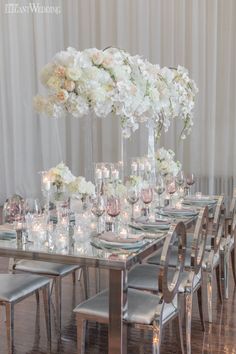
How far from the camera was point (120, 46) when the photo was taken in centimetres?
754

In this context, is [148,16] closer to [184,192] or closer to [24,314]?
[184,192]

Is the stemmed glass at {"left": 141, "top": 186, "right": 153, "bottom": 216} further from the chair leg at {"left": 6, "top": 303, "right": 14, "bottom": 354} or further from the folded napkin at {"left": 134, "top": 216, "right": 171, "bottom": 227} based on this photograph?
the chair leg at {"left": 6, "top": 303, "right": 14, "bottom": 354}

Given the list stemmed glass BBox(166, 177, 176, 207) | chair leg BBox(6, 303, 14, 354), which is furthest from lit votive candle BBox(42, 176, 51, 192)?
stemmed glass BBox(166, 177, 176, 207)

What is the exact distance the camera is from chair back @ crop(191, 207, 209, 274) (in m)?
2.95

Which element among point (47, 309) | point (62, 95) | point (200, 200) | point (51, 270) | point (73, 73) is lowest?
point (47, 309)

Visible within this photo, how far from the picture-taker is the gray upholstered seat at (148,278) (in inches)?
123

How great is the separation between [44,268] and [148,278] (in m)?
0.75

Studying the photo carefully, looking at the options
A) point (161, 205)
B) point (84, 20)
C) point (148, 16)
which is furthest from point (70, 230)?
point (84, 20)

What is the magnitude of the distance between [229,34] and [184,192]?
3203 mm

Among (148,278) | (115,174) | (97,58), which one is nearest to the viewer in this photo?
(97,58)

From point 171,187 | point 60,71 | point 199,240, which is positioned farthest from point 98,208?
point 171,187

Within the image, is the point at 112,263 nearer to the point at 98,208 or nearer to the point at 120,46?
the point at 98,208

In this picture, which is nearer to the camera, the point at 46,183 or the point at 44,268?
the point at 46,183

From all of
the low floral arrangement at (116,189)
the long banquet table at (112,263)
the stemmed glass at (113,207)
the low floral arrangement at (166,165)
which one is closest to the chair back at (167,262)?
the long banquet table at (112,263)
